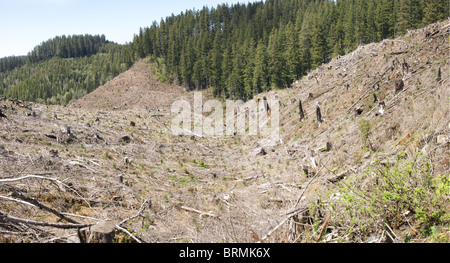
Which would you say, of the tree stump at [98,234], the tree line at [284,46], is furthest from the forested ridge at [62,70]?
the tree stump at [98,234]

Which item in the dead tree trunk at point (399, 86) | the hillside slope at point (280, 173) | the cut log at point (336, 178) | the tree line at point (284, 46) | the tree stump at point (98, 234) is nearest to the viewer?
the tree stump at point (98, 234)

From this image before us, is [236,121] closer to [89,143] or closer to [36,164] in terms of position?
[89,143]

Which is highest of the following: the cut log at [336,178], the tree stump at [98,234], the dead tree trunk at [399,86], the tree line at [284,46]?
the tree line at [284,46]

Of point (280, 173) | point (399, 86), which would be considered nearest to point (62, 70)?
point (280, 173)

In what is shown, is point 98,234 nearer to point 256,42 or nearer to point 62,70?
point 256,42

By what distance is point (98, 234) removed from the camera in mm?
4551

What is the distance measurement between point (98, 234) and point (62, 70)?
15800 centimetres

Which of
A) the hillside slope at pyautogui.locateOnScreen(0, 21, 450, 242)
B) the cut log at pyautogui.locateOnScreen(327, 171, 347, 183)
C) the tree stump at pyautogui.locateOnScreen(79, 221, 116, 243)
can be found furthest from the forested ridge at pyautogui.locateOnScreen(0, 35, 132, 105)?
the tree stump at pyautogui.locateOnScreen(79, 221, 116, 243)

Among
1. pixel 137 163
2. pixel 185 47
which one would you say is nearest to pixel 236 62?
pixel 185 47

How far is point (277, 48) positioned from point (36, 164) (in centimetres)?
4728

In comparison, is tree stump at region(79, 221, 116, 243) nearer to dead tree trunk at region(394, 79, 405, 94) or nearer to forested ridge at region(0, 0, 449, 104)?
dead tree trunk at region(394, 79, 405, 94)

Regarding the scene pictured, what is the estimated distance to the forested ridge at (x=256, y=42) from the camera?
1876 inches

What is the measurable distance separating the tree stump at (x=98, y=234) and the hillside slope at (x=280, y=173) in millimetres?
307

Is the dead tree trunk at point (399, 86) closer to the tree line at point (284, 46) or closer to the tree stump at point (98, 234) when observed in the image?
the tree stump at point (98, 234)
